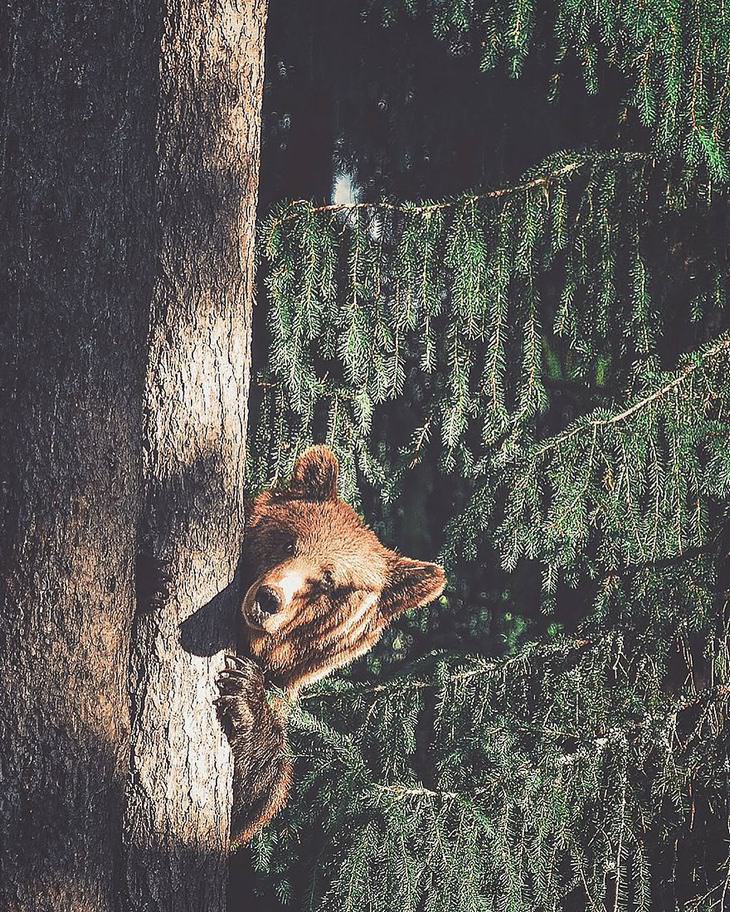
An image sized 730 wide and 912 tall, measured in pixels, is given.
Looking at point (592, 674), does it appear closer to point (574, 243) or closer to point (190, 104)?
point (574, 243)

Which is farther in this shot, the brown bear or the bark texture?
the brown bear

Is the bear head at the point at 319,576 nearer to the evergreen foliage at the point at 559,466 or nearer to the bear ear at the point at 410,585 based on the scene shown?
the bear ear at the point at 410,585

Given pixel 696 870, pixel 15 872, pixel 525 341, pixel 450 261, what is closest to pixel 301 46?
pixel 450 261

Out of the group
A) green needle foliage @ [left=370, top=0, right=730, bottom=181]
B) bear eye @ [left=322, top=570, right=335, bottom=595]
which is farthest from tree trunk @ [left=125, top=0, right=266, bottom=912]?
green needle foliage @ [left=370, top=0, right=730, bottom=181]

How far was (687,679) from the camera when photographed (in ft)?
10.3

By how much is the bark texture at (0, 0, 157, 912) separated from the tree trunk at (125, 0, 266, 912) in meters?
0.05

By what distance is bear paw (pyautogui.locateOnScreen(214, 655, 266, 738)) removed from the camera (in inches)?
88.3

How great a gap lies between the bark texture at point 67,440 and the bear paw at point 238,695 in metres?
0.27

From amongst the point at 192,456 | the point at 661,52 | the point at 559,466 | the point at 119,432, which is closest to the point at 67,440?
the point at 119,432

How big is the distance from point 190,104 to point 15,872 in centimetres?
177

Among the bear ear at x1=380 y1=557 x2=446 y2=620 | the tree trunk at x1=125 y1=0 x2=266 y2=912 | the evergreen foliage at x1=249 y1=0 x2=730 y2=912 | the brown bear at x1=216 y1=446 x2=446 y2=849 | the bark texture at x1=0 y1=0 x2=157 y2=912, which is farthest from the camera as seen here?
the evergreen foliage at x1=249 y1=0 x2=730 y2=912

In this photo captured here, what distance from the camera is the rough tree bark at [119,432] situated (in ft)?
6.44

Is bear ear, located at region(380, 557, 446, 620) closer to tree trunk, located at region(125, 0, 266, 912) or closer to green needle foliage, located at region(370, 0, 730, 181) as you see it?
tree trunk, located at region(125, 0, 266, 912)

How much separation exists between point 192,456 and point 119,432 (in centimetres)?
18
